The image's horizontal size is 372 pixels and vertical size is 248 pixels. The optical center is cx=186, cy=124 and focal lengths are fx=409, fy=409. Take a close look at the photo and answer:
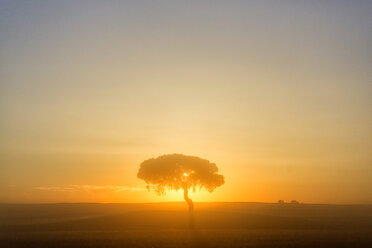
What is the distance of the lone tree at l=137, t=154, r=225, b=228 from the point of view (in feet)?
228

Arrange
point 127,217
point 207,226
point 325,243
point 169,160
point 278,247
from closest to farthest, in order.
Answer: point 278,247 → point 325,243 → point 207,226 → point 169,160 → point 127,217

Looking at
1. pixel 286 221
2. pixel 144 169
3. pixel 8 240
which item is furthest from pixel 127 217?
pixel 8 240

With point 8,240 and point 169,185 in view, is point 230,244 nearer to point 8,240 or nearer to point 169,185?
point 8,240

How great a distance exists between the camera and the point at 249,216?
262ft

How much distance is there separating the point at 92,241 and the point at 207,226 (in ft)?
84.4

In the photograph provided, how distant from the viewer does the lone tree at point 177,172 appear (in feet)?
228

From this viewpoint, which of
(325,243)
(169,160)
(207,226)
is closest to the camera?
(325,243)

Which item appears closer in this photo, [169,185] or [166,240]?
[166,240]

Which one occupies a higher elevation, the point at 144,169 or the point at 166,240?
the point at 144,169

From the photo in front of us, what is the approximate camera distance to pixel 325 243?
136 ft

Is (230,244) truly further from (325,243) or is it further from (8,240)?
(8,240)

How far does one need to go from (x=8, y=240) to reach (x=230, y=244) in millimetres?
23617

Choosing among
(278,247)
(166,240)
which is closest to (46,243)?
(166,240)

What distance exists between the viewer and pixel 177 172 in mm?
69625
